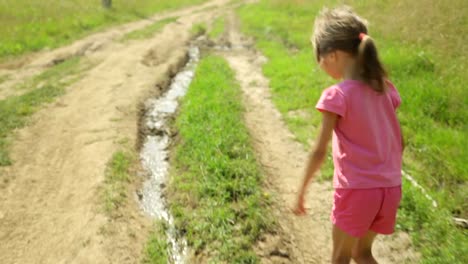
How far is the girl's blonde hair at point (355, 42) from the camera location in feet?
6.61

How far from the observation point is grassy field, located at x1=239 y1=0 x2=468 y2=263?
12.6 feet

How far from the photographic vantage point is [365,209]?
7.11ft

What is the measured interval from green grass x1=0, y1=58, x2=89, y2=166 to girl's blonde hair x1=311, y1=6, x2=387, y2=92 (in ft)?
15.6

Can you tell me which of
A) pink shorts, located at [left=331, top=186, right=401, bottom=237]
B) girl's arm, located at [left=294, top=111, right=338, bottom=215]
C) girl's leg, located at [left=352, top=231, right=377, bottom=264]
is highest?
girl's arm, located at [left=294, top=111, right=338, bottom=215]

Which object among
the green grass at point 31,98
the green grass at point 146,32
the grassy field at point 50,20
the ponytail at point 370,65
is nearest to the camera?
the ponytail at point 370,65

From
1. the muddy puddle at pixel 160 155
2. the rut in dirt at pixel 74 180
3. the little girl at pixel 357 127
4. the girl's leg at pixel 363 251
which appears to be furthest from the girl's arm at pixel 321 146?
the rut in dirt at pixel 74 180

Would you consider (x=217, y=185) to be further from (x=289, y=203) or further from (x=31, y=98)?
(x=31, y=98)

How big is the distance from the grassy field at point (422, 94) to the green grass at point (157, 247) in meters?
2.19

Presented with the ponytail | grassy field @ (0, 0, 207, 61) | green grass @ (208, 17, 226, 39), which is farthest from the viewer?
green grass @ (208, 17, 226, 39)

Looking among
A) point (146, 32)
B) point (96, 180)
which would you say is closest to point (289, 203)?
point (96, 180)

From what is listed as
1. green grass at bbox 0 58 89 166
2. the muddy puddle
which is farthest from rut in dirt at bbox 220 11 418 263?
green grass at bbox 0 58 89 166

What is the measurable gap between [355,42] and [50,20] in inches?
591

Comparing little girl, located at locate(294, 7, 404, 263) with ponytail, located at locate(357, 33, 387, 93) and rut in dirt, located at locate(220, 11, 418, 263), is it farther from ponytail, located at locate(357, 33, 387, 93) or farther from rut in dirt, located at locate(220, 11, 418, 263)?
rut in dirt, located at locate(220, 11, 418, 263)

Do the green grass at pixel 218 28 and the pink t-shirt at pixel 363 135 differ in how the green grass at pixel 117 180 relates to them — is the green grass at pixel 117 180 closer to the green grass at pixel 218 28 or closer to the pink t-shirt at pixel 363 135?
the pink t-shirt at pixel 363 135
